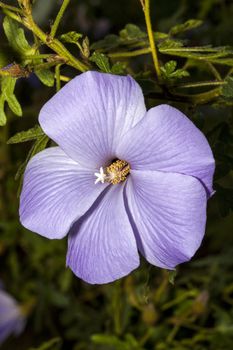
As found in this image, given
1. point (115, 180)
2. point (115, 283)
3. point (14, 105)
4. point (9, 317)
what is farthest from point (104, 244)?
point (9, 317)

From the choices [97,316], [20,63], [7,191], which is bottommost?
[97,316]

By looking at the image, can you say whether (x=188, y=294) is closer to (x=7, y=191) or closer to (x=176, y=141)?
(x=7, y=191)

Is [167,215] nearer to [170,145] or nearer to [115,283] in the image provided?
[170,145]

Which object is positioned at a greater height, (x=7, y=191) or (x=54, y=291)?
(x=7, y=191)

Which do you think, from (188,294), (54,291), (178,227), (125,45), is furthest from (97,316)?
(178,227)

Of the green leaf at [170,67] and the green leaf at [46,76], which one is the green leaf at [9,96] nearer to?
the green leaf at [46,76]

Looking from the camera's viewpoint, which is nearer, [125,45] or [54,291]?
[125,45]

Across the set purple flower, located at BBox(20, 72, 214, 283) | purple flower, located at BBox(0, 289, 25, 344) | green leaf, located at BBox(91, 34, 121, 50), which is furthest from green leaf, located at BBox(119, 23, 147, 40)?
purple flower, located at BBox(0, 289, 25, 344)

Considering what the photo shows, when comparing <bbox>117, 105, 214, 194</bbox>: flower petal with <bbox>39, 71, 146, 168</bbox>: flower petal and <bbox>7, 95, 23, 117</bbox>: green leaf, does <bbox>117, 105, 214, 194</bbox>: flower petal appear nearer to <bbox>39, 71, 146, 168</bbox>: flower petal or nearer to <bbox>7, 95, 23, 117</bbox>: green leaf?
<bbox>39, 71, 146, 168</bbox>: flower petal
